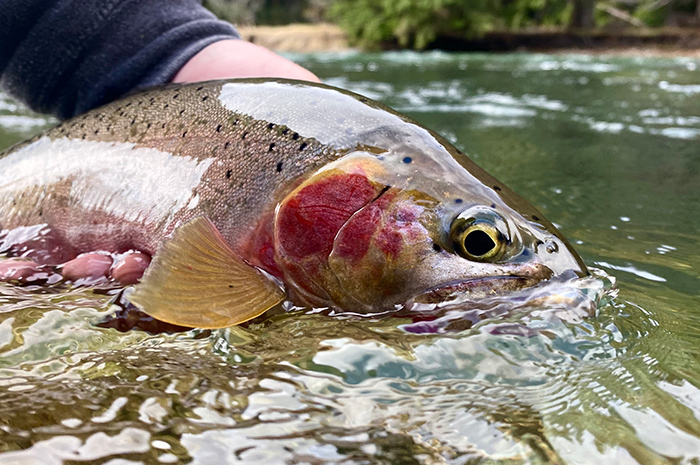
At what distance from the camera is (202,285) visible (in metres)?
1.92

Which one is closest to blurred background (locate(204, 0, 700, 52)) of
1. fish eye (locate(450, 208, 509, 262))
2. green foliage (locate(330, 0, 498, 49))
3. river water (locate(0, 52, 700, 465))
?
green foliage (locate(330, 0, 498, 49))

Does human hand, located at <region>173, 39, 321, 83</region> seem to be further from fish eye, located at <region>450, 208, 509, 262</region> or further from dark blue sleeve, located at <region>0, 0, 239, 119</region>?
fish eye, located at <region>450, 208, 509, 262</region>

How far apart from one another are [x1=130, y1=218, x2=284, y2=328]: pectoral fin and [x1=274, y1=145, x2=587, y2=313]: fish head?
16cm

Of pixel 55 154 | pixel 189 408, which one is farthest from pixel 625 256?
pixel 55 154

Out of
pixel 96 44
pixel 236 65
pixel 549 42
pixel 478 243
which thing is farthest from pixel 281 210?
pixel 549 42

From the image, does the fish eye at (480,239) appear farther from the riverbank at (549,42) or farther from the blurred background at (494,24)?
the blurred background at (494,24)

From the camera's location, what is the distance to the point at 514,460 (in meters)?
1.29

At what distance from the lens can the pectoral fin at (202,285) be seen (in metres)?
1.80

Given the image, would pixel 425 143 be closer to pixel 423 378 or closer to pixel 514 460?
pixel 423 378

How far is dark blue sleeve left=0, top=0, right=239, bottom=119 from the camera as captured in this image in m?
3.43

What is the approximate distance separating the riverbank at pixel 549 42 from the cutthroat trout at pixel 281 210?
80.4 feet

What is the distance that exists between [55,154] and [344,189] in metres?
1.64

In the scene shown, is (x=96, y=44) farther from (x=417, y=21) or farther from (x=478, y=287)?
(x=417, y=21)

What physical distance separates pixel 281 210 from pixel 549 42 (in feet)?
103
